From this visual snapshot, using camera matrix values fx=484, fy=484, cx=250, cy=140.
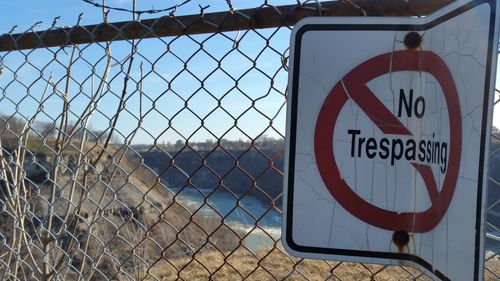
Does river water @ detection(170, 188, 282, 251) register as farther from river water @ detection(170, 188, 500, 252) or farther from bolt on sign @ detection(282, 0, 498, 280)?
bolt on sign @ detection(282, 0, 498, 280)

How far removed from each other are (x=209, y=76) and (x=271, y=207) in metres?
0.53

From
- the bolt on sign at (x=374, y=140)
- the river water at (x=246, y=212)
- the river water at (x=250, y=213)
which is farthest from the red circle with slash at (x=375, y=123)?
the river water at (x=246, y=212)

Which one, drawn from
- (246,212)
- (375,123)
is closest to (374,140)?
(375,123)

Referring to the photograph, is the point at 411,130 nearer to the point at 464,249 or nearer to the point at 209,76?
the point at 464,249

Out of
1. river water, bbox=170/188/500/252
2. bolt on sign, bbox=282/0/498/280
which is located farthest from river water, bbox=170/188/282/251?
bolt on sign, bbox=282/0/498/280

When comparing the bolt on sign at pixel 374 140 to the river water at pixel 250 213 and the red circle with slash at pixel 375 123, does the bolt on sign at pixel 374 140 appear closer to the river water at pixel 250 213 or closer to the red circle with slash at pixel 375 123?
the red circle with slash at pixel 375 123

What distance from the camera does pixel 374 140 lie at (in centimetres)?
132

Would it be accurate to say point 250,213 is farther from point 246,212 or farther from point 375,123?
→ point 375,123

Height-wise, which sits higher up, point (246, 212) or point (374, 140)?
point (374, 140)

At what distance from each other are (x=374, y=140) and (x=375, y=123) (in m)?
0.05

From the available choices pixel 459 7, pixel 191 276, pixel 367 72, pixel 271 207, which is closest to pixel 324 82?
pixel 367 72

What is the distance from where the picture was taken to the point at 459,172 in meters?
→ 1.01

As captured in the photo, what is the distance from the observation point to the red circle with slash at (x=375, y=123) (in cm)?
120

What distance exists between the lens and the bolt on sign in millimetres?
1126
